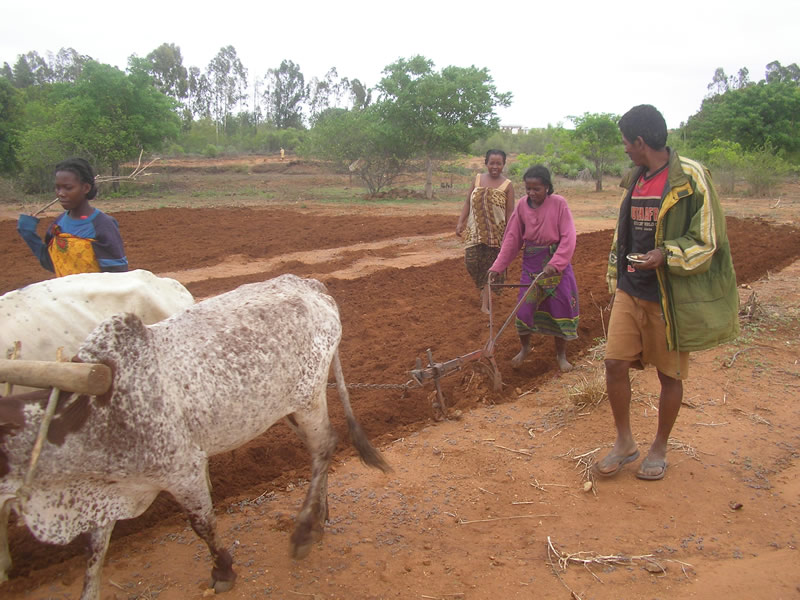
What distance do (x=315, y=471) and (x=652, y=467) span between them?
200 cm

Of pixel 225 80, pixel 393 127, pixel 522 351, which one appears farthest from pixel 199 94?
pixel 522 351

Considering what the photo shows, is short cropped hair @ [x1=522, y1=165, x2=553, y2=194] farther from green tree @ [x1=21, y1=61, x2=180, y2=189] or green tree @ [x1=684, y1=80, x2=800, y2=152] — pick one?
green tree @ [x1=684, y1=80, x2=800, y2=152]

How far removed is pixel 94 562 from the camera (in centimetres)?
249

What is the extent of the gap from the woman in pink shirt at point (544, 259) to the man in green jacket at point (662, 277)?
144 cm

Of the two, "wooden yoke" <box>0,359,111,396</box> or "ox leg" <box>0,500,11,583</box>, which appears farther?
"ox leg" <box>0,500,11,583</box>

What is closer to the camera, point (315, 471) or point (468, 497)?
point (315, 471)


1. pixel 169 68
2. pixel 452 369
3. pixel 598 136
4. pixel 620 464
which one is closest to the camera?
pixel 620 464

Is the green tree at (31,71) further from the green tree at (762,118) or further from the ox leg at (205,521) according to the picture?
the ox leg at (205,521)

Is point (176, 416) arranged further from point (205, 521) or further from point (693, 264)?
point (693, 264)

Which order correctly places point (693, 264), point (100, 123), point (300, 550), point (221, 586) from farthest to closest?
point (100, 123)
point (693, 264)
point (300, 550)
point (221, 586)

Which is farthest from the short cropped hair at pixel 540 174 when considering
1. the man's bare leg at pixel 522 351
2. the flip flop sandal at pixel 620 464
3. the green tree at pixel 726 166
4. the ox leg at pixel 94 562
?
the green tree at pixel 726 166

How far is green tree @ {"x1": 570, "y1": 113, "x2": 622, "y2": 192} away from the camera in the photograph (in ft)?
82.7

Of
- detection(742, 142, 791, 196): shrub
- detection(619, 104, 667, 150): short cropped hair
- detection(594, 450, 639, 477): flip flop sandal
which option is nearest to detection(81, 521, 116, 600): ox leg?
detection(594, 450, 639, 477): flip flop sandal

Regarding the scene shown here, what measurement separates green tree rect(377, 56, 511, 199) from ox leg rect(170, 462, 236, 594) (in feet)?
68.8
